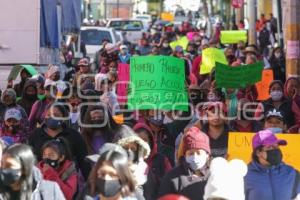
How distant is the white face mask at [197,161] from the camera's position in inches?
366

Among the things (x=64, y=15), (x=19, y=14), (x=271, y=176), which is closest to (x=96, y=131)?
(x=271, y=176)

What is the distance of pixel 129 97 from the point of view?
13484 mm

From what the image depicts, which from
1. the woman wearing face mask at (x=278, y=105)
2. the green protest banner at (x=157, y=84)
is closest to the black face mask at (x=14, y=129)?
the green protest banner at (x=157, y=84)

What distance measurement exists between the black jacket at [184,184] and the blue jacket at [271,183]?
356 millimetres

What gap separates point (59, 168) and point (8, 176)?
243cm

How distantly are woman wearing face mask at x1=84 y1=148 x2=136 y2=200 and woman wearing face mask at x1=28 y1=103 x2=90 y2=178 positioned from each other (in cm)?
356

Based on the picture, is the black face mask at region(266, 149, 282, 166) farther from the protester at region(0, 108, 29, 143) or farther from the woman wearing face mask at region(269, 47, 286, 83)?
the woman wearing face mask at region(269, 47, 286, 83)

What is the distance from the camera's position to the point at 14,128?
41.0 feet

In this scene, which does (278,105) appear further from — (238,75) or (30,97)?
(30,97)

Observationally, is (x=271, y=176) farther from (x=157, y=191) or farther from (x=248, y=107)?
(x=248, y=107)

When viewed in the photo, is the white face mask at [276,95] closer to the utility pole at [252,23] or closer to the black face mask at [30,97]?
the black face mask at [30,97]

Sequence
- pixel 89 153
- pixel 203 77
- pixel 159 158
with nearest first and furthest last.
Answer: pixel 159 158 → pixel 89 153 → pixel 203 77

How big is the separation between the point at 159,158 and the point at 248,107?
2959 millimetres

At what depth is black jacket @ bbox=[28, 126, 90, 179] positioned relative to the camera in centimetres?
1097
